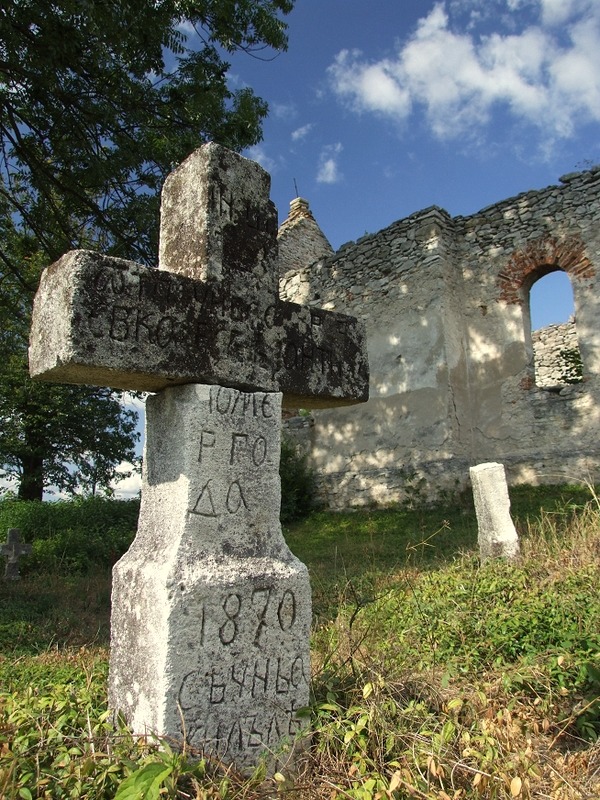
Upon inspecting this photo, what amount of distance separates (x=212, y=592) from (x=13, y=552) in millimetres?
7730

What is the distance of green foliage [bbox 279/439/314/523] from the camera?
1319 centimetres

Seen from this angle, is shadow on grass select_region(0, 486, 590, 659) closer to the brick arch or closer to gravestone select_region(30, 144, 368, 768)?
gravestone select_region(30, 144, 368, 768)

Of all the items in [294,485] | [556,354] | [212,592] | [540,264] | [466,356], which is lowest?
[212,592]

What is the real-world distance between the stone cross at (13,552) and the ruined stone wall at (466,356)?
6125 millimetres

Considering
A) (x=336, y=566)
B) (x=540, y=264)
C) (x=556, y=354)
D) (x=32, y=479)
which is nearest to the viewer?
(x=336, y=566)

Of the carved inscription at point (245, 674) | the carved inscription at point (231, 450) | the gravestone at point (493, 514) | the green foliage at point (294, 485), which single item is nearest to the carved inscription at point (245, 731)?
the carved inscription at point (245, 674)

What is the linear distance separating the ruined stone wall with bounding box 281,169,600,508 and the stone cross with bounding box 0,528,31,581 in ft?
20.1

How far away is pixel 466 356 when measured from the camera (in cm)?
1278

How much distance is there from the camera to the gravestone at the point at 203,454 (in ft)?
8.63

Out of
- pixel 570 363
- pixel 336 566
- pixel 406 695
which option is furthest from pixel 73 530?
pixel 570 363

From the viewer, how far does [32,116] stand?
8.57 metres

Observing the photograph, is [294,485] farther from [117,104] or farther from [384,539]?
[117,104]

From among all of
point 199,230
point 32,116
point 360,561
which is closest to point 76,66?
point 32,116

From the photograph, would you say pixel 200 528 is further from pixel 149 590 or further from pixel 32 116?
pixel 32 116
